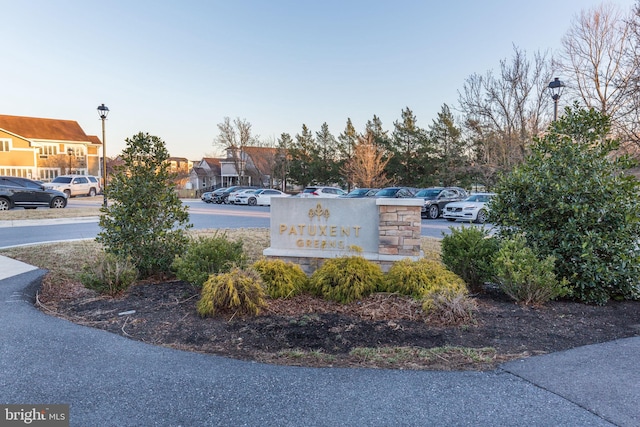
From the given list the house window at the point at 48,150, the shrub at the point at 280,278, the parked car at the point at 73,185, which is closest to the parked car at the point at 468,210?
the shrub at the point at 280,278

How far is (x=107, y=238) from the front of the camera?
19.9 ft

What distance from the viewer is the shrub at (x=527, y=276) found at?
4.89m

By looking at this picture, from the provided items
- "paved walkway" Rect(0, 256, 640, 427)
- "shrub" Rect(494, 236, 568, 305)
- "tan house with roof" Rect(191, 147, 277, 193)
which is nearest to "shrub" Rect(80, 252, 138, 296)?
"paved walkway" Rect(0, 256, 640, 427)

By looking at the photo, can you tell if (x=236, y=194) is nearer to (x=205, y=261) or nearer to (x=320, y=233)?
(x=320, y=233)

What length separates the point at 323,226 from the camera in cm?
638

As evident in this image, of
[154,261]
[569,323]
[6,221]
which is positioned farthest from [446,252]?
[6,221]

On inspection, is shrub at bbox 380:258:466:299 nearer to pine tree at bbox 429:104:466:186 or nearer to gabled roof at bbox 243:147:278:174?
pine tree at bbox 429:104:466:186

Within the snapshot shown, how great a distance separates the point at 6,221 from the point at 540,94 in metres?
31.5

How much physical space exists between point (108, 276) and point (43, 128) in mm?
64121

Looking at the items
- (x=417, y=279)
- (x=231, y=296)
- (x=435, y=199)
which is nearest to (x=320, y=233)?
(x=417, y=279)

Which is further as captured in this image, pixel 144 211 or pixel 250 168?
pixel 250 168

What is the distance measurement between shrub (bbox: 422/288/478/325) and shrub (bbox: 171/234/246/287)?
2.51 m

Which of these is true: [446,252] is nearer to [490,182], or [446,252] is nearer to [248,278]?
[248,278]

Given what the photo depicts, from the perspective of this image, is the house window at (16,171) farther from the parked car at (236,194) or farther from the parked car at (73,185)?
the parked car at (236,194)
